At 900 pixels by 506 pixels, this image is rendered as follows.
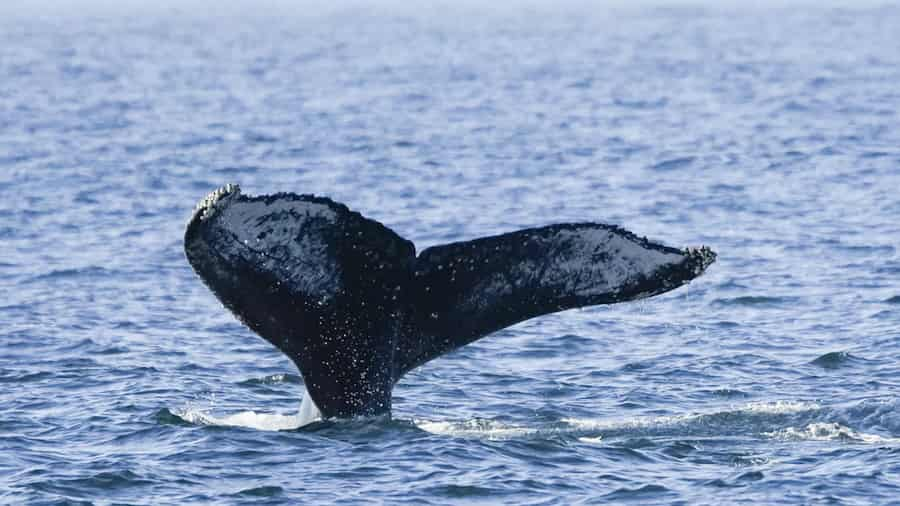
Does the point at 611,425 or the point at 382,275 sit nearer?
the point at 382,275

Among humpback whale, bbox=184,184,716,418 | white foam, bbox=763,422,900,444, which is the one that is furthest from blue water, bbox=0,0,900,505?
humpback whale, bbox=184,184,716,418

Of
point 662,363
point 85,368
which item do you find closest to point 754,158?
point 662,363

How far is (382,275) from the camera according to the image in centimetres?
1130

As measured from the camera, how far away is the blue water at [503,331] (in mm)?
12445

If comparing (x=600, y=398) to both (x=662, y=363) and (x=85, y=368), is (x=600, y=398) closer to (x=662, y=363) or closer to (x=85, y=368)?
(x=662, y=363)

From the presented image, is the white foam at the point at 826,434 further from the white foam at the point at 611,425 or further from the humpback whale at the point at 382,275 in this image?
the humpback whale at the point at 382,275

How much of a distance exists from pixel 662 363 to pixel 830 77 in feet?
107

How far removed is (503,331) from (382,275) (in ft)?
23.0

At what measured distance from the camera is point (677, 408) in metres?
14.6

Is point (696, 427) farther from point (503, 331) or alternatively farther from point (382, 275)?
point (503, 331)

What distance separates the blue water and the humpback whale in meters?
1.10

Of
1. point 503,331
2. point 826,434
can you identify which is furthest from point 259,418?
point 503,331

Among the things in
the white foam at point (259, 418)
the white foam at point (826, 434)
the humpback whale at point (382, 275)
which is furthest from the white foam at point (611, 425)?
the humpback whale at point (382, 275)

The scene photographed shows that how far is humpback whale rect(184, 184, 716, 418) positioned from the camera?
10.7 meters
